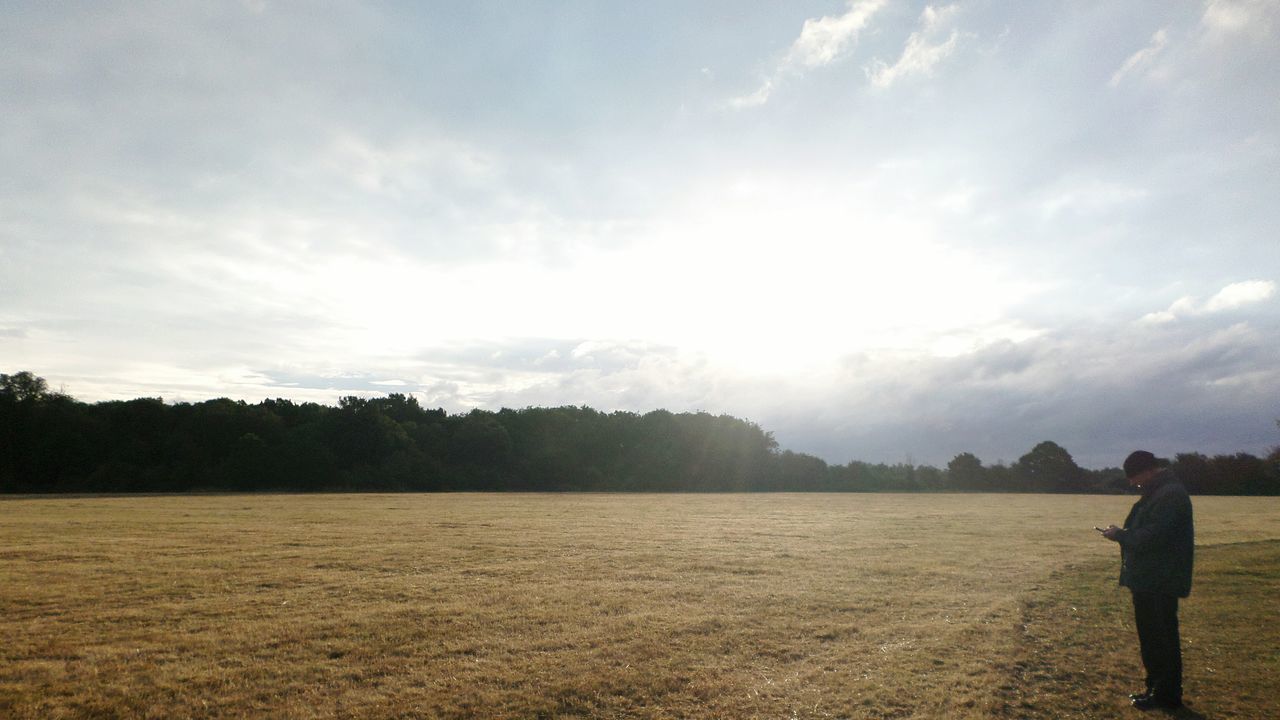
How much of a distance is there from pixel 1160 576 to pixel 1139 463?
137 centimetres

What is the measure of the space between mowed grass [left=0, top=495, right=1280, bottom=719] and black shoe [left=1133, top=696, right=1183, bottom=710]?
0.56ft

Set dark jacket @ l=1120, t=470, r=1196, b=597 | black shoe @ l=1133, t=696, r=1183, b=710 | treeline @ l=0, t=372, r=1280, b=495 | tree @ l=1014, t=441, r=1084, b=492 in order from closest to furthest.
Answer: black shoe @ l=1133, t=696, r=1183, b=710 → dark jacket @ l=1120, t=470, r=1196, b=597 → treeline @ l=0, t=372, r=1280, b=495 → tree @ l=1014, t=441, r=1084, b=492

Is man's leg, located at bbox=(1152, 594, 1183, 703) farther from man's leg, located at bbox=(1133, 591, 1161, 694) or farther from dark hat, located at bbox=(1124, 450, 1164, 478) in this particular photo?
dark hat, located at bbox=(1124, 450, 1164, 478)

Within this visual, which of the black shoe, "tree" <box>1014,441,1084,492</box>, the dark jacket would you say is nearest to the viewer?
the black shoe

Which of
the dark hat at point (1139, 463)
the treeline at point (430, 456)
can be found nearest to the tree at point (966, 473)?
the treeline at point (430, 456)

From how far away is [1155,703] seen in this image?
25.5 ft

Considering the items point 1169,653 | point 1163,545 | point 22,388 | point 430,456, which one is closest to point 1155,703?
point 1169,653

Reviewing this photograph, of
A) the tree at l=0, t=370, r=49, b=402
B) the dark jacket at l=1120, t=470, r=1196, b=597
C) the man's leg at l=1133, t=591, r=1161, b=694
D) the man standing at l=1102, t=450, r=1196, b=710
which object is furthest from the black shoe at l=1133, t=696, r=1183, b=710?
the tree at l=0, t=370, r=49, b=402

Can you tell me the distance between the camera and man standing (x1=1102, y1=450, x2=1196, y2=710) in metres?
7.79

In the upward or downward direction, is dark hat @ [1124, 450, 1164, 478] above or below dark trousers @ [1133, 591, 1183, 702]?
above

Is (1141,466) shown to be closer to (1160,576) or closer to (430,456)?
(1160,576)

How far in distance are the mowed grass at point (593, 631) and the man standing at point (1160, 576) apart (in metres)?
0.42

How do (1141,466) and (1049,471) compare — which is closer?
(1141,466)

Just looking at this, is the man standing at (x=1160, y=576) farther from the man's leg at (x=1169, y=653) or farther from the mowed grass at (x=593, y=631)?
the mowed grass at (x=593, y=631)
